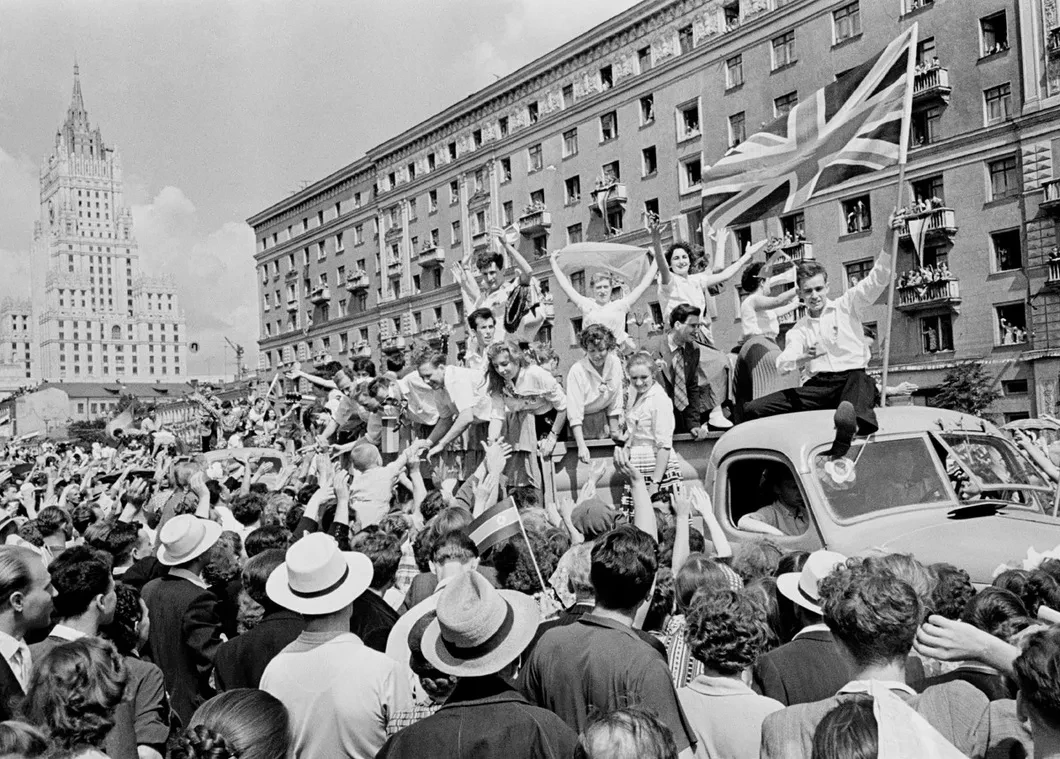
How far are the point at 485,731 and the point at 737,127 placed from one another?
45.4 meters

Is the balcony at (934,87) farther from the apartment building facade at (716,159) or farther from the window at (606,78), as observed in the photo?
the window at (606,78)

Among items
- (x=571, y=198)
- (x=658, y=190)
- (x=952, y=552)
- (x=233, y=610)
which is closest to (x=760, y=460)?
(x=952, y=552)

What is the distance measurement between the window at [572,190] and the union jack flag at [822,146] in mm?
44357

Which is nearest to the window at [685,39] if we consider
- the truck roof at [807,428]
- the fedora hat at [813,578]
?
the truck roof at [807,428]

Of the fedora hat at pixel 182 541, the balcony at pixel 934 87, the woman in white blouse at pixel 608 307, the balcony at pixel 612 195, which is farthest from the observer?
the balcony at pixel 612 195

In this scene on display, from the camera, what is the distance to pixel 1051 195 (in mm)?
34281

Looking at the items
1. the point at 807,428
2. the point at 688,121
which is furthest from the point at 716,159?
the point at 807,428

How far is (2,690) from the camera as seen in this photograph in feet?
12.7

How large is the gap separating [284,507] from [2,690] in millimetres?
5452

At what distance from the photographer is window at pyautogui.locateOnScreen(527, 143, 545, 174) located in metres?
57.8

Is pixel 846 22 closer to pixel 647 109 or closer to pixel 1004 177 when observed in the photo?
pixel 1004 177

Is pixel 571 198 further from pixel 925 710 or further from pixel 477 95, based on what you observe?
pixel 925 710

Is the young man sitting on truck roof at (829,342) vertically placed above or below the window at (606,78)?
below

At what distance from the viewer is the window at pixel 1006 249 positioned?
36.3 metres
